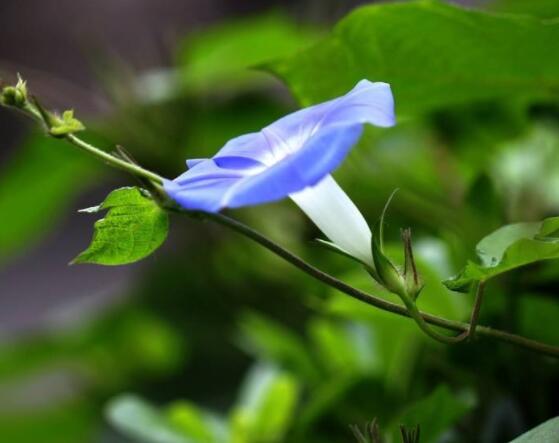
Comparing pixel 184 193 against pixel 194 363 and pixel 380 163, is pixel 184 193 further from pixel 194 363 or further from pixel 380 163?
pixel 194 363

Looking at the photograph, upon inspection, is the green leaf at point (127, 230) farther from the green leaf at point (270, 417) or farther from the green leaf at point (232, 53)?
the green leaf at point (232, 53)

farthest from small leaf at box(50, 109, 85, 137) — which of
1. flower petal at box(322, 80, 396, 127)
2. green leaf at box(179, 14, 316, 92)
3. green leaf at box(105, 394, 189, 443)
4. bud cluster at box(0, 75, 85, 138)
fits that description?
green leaf at box(179, 14, 316, 92)

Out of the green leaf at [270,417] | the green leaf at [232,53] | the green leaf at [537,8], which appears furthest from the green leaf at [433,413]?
the green leaf at [232,53]

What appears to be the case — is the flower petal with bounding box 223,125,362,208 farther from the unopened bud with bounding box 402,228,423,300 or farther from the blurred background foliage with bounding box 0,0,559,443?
the blurred background foliage with bounding box 0,0,559,443

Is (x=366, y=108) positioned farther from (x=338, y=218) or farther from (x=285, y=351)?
(x=285, y=351)

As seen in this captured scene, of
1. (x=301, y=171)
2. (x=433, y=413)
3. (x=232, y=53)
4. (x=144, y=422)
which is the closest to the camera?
(x=301, y=171)

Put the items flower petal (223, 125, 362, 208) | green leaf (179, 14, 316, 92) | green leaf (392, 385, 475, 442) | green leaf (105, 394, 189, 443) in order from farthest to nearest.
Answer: green leaf (179, 14, 316, 92)
green leaf (105, 394, 189, 443)
green leaf (392, 385, 475, 442)
flower petal (223, 125, 362, 208)

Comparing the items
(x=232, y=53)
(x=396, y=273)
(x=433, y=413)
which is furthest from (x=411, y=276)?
(x=232, y=53)
